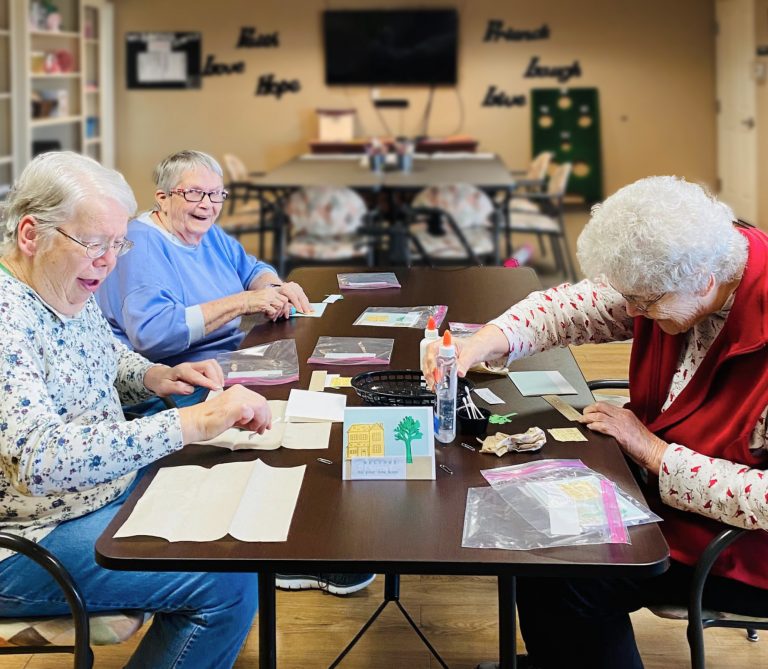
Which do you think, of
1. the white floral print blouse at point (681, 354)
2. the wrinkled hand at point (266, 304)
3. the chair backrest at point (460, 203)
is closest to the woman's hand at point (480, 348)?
the white floral print blouse at point (681, 354)

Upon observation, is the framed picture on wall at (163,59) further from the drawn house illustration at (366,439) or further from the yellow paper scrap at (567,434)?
the drawn house illustration at (366,439)

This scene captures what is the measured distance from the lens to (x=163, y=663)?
185cm

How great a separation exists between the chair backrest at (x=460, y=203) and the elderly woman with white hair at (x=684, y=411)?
422 centimetres

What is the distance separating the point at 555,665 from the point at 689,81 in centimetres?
874

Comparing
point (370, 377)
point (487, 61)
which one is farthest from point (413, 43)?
point (370, 377)

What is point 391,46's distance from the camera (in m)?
9.95

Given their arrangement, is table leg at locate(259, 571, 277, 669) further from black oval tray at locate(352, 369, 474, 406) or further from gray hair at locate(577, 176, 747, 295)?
gray hair at locate(577, 176, 747, 295)

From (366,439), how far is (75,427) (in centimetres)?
49

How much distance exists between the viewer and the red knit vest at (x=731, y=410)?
1.88 metres

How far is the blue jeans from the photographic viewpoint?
A: 5.94 ft

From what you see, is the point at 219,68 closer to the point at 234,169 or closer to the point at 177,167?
the point at 234,169

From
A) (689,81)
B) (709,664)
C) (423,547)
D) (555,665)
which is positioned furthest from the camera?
(689,81)

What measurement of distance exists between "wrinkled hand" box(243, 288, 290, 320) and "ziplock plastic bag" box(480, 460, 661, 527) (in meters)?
1.18

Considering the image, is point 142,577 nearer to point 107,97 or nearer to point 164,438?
point 164,438
